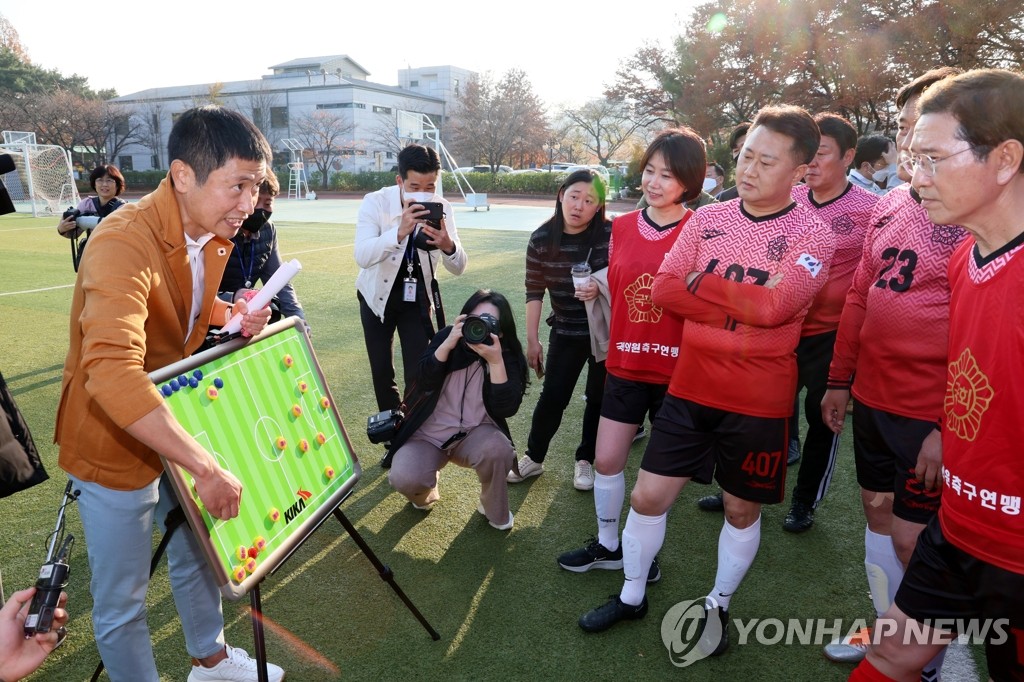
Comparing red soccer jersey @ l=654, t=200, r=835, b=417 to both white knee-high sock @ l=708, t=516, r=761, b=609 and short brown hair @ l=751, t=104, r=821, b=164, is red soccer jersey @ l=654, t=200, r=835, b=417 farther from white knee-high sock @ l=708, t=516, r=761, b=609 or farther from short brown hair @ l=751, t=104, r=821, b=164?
white knee-high sock @ l=708, t=516, r=761, b=609

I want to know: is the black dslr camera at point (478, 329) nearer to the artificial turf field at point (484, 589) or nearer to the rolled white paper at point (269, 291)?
the artificial turf field at point (484, 589)

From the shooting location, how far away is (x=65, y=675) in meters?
2.40

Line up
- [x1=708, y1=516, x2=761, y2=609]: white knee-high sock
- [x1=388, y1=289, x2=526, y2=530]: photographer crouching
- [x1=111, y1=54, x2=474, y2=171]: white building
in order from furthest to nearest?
[x1=111, y1=54, x2=474, y2=171]: white building
[x1=388, y1=289, x2=526, y2=530]: photographer crouching
[x1=708, y1=516, x2=761, y2=609]: white knee-high sock

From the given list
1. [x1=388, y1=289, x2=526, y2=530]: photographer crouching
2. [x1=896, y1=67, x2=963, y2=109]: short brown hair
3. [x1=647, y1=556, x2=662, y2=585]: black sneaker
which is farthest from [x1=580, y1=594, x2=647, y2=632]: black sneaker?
[x1=896, y1=67, x2=963, y2=109]: short brown hair

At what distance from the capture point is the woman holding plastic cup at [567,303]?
3623mm

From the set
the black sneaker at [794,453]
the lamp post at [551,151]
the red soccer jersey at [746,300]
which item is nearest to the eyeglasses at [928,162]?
the red soccer jersey at [746,300]

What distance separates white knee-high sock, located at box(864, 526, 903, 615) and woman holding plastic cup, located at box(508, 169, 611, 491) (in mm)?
1621

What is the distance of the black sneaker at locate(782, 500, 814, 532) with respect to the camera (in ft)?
11.4

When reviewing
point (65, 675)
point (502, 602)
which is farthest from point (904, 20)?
point (65, 675)

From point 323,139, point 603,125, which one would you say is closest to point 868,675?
point 603,125

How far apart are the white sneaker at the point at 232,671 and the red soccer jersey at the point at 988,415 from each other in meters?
2.24

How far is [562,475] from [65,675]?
2653 millimetres

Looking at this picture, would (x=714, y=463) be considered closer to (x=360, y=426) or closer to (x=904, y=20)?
(x=360, y=426)

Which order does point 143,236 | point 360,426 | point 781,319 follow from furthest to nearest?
point 360,426 < point 781,319 < point 143,236
